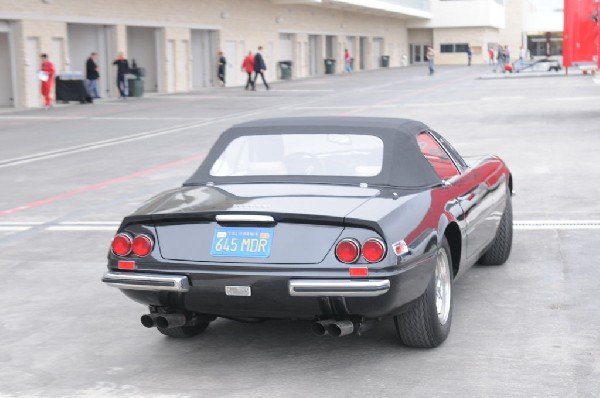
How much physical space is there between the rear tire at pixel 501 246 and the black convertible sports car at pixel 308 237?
4.87 feet

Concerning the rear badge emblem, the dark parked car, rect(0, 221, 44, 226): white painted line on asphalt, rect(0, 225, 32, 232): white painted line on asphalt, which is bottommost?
rect(0, 225, 32, 232): white painted line on asphalt

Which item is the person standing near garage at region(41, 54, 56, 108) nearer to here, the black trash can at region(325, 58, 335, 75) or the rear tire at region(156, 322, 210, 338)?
the rear tire at region(156, 322, 210, 338)

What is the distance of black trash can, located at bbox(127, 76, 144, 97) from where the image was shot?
128 feet

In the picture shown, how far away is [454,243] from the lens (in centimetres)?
609

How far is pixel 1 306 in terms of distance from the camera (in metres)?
6.86

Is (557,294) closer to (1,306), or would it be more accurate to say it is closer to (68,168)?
(1,306)

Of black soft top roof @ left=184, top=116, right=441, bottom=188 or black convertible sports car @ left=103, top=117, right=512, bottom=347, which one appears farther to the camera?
black soft top roof @ left=184, top=116, right=441, bottom=188

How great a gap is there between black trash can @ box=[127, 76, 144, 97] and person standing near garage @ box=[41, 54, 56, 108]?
582cm

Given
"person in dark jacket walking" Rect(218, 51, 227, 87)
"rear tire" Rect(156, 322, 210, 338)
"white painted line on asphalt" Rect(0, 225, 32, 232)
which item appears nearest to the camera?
"rear tire" Rect(156, 322, 210, 338)

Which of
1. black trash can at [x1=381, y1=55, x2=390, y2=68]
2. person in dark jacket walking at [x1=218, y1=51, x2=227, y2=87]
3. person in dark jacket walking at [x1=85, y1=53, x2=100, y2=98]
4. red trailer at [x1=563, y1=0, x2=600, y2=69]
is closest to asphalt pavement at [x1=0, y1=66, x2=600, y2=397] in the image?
red trailer at [x1=563, y1=0, x2=600, y2=69]

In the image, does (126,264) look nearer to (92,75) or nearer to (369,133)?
(369,133)

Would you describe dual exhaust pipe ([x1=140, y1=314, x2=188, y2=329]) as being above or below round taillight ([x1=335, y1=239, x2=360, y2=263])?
below

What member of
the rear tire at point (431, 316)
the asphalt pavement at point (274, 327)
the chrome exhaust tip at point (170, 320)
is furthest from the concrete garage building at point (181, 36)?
the rear tire at point (431, 316)

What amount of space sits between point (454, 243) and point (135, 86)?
3410cm
